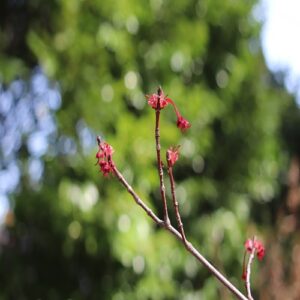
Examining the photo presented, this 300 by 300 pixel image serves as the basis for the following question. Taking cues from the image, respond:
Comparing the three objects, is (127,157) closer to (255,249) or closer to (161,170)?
(255,249)

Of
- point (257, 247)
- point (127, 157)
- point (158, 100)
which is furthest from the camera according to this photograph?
point (127, 157)

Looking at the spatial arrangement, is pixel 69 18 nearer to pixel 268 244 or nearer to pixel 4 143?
pixel 4 143

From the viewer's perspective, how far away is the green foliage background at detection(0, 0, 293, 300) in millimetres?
3182

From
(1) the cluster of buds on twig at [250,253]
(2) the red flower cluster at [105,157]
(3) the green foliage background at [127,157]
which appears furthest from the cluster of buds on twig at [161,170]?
(3) the green foliage background at [127,157]

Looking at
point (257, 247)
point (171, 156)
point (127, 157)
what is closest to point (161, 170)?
point (171, 156)

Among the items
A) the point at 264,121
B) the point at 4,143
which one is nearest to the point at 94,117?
the point at 4,143

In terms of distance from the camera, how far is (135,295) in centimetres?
329

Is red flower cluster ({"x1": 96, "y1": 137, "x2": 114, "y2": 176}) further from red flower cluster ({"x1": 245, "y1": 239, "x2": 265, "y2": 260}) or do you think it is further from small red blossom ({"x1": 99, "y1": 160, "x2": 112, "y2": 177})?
red flower cluster ({"x1": 245, "y1": 239, "x2": 265, "y2": 260})

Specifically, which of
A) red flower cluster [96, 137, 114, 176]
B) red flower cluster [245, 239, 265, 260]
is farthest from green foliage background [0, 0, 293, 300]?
red flower cluster [96, 137, 114, 176]

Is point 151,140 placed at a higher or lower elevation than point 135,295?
higher

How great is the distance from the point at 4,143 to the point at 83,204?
81 centimetres

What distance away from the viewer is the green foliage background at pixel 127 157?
318 centimetres

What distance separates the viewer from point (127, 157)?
328cm

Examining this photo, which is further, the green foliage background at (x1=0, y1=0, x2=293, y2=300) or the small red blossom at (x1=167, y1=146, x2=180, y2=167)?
the green foliage background at (x1=0, y1=0, x2=293, y2=300)
